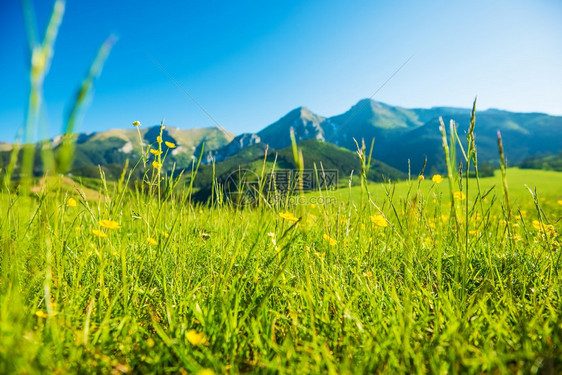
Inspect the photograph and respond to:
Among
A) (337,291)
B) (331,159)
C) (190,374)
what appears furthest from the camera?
(331,159)

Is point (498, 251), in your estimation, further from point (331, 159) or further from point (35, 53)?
point (331, 159)

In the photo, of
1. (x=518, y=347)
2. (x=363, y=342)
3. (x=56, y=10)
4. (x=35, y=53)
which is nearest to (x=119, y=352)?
(x=363, y=342)

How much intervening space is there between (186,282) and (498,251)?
231 cm

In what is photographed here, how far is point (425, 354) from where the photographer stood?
1.10 meters

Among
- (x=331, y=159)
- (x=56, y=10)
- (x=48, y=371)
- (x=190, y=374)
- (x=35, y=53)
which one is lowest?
(x=190, y=374)

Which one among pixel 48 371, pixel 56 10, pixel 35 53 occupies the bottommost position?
pixel 48 371

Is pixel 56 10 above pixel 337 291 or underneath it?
above

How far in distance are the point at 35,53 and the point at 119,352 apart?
3.71ft

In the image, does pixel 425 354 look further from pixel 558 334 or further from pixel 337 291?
pixel 558 334

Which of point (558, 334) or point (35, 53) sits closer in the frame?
point (35, 53)

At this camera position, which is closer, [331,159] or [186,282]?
[186,282]

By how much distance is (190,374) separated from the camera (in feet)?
3.31

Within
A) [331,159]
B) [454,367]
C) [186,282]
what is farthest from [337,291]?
[331,159]

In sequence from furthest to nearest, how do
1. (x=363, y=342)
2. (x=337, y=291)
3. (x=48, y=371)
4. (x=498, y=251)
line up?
(x=498, y=251) → (x=337, y=291) → (x=363, y=342) → (x=48, y=371)
